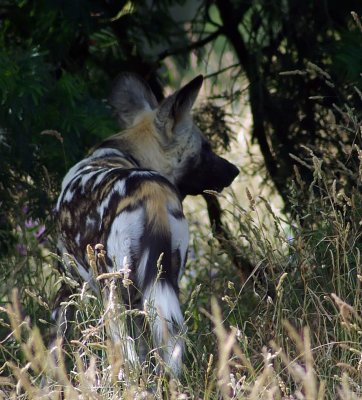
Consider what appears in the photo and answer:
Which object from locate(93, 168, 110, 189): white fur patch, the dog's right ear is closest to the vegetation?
the dog's right ear

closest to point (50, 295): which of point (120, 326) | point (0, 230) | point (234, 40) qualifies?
point (0, 230)

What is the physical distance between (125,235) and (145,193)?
0.49ft

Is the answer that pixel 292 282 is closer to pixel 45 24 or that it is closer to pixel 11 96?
pixel 11 96

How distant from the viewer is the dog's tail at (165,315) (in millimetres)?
2869

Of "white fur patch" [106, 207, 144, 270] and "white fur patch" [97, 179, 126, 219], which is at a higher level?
"white fur patch" [97, 179, 126, 219]

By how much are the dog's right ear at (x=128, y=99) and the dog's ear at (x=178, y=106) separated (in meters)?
0.40

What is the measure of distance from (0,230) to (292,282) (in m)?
1.42

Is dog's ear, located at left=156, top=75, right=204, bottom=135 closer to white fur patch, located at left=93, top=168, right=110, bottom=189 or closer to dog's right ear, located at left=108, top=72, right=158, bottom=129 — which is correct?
dog's right ear, located at left=108, top=72, right=158, bottom=129

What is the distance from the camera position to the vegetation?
133 inches

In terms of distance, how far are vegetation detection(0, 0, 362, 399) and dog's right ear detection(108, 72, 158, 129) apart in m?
0.12

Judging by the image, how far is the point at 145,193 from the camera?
3158mm

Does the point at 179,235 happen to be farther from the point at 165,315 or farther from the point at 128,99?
the point at 128,99

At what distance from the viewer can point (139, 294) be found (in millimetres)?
3174

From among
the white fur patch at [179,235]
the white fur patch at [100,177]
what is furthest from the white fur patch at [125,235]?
the white fur patch at [100,177]
